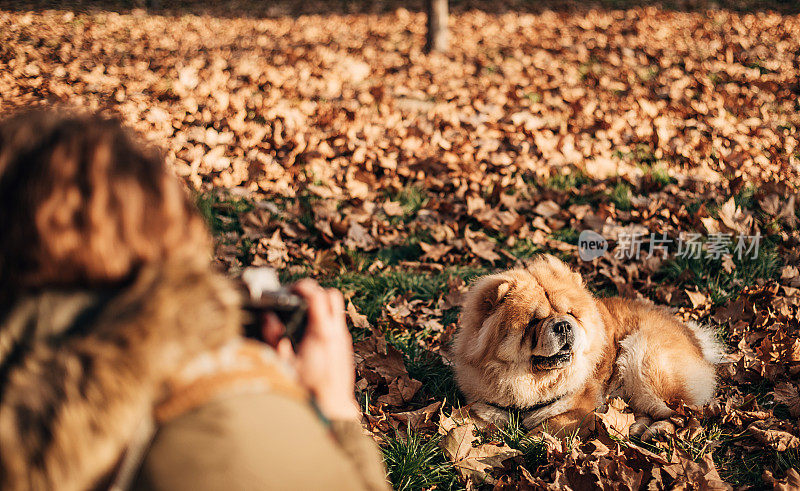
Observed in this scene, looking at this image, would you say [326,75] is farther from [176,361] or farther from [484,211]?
[176,361]

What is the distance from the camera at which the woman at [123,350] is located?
3.55ft

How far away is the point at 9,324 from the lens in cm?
116

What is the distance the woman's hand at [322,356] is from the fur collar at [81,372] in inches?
12.2

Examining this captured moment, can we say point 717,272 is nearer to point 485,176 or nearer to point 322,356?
point 485,176

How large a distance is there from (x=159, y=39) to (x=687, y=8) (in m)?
11.6

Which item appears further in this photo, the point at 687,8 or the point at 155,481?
the point at 687,8

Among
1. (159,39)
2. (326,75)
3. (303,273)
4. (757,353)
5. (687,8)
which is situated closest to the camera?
(757,353)

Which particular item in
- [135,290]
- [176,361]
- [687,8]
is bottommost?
→ [176,361]

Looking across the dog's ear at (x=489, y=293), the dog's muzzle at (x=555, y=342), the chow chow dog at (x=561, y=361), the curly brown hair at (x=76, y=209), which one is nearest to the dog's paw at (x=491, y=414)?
the chow chow dog at (x=561, y=361)

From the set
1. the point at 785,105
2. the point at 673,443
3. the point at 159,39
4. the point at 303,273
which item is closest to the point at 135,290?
the point at 673,443

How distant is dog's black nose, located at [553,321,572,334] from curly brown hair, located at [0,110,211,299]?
2260mm

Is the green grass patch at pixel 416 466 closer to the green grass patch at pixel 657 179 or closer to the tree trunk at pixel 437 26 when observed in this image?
the green grass patch at pixel 657 179

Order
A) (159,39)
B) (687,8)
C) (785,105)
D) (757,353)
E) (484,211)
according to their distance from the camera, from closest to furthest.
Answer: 1. (757,353)
2. (484,211)
3. (785,105)
4. (159,39)
5. (687,8)

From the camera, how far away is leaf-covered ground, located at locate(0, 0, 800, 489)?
3.04m
